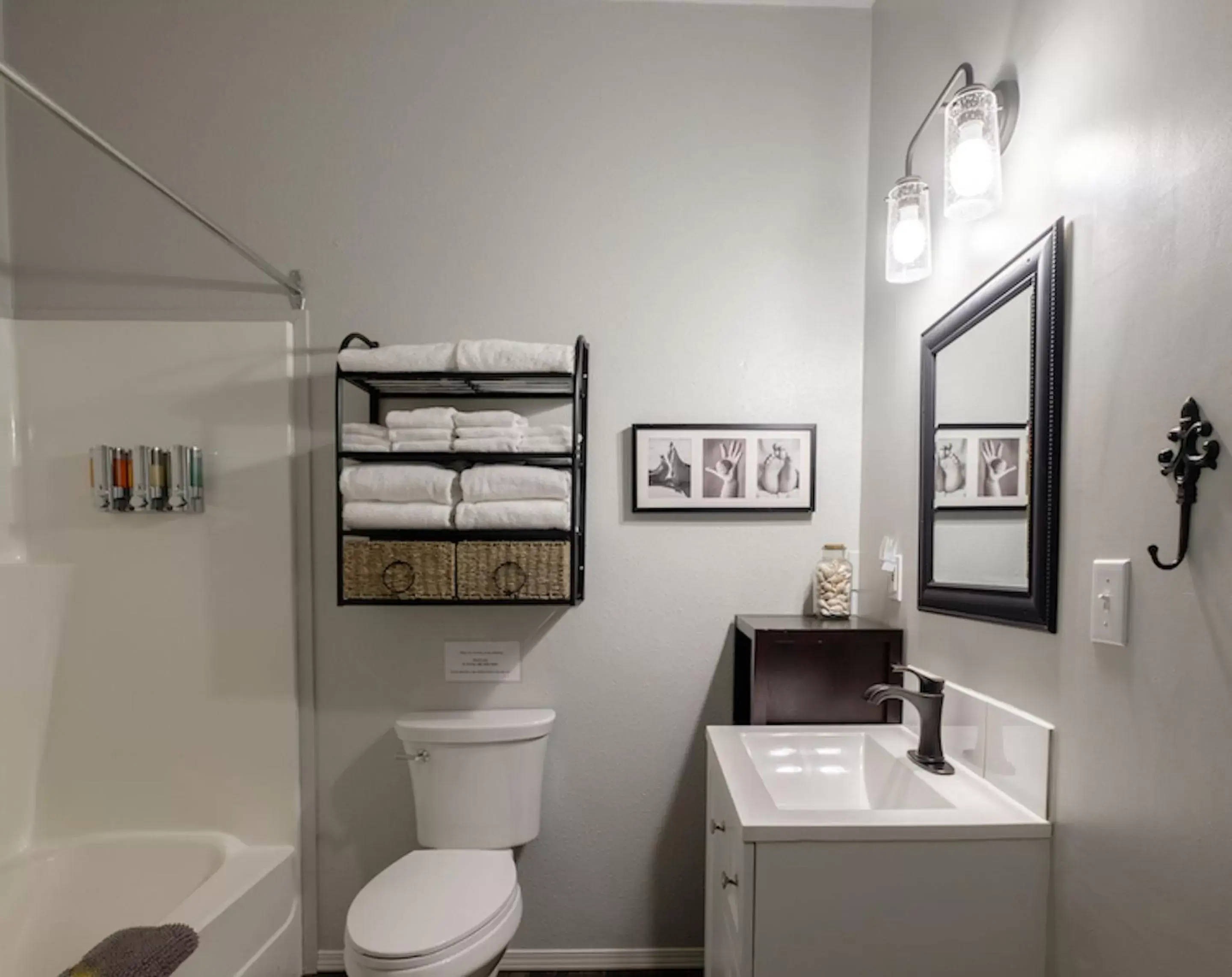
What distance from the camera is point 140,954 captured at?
124cm

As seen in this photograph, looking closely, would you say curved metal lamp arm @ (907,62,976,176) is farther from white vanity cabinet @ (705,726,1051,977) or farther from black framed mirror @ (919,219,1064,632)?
white vanity cabinet @ (705,726,1051,977)

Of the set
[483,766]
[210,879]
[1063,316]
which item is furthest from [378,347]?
[1063,316]

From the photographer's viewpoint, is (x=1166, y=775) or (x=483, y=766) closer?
(x=1166, y=775)

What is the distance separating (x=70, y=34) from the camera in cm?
184

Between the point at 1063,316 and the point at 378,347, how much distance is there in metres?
1.58

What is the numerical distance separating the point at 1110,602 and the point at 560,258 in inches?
60.3

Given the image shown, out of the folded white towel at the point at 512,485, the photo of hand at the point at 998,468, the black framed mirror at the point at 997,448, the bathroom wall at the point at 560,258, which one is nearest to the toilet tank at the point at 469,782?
the bathroom wall at the point at 560,258

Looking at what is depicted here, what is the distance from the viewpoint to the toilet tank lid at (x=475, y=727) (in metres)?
1.72

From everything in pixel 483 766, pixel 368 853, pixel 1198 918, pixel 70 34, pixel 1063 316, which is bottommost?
pixel 368 853

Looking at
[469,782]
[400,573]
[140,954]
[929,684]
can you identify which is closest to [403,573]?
[400,573]

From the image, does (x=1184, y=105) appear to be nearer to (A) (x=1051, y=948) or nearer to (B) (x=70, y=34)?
(A) (x=1051, y=948)

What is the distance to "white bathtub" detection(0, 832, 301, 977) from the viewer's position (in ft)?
5.36

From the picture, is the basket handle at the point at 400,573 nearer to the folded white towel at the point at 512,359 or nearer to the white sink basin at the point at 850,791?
the folded white towel at the point at 512,359

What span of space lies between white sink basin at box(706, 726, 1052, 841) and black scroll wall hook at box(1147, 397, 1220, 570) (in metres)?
0.52
